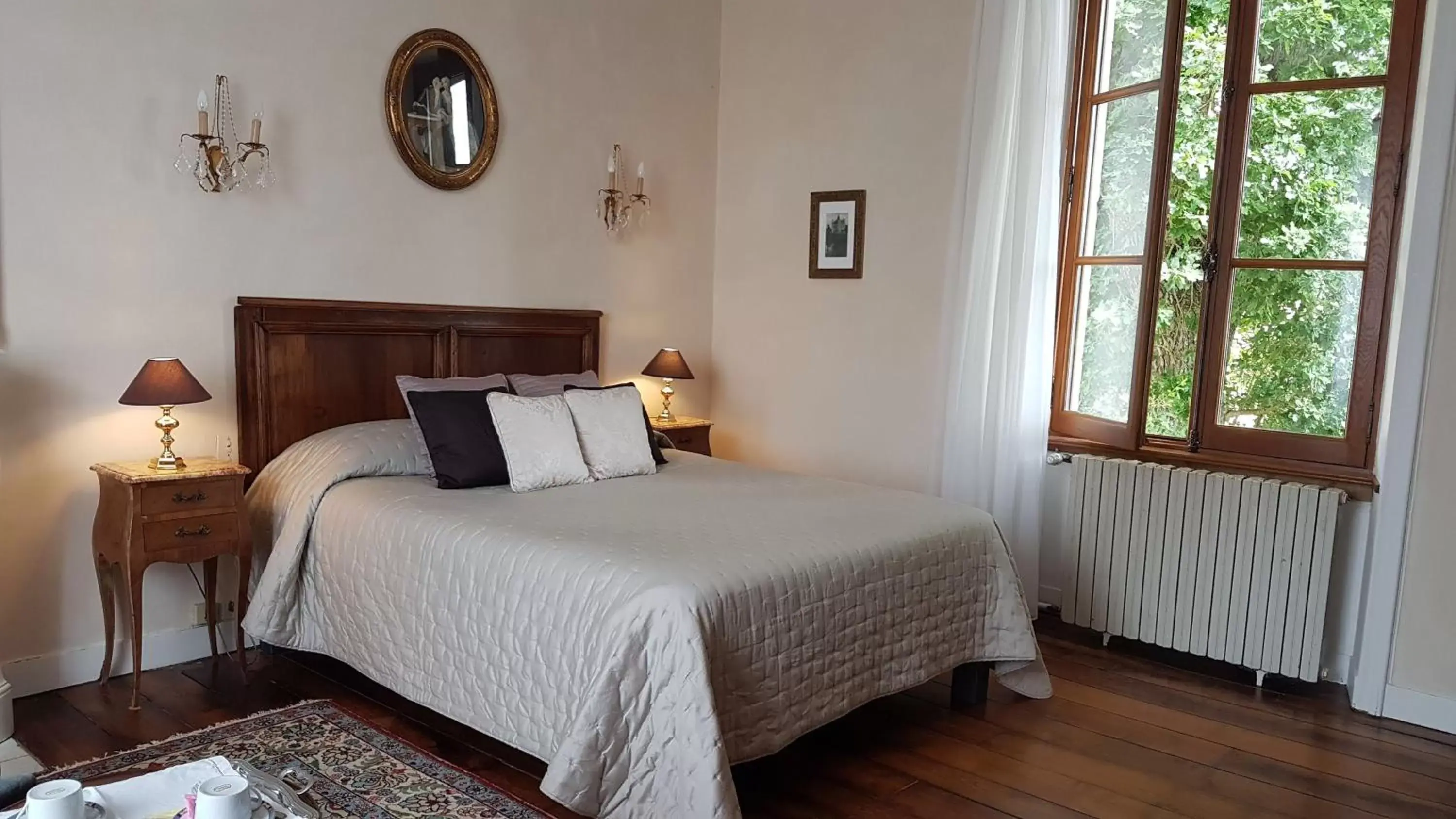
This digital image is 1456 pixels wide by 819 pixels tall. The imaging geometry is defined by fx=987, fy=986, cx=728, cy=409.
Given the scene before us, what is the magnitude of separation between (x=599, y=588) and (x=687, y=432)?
2.32 metres

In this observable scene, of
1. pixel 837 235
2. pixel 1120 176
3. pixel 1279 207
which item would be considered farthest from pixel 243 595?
pixel 1279 207

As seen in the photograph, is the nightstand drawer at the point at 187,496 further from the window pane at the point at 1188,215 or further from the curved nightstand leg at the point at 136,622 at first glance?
the window pane at the point at 1188,215

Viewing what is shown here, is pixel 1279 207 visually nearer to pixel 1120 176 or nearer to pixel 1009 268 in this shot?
pixel 1120 176

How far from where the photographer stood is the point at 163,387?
113 inches

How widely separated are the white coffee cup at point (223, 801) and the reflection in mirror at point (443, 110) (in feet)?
9.27

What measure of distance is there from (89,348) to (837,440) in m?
3.00

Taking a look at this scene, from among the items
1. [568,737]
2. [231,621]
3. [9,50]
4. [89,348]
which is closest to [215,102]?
[9,50]

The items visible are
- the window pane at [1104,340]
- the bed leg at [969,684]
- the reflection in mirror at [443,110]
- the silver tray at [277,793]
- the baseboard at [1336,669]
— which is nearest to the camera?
the silver tray at [277,793]

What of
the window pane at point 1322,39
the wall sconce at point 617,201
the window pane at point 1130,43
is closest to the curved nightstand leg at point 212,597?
the wall sconce at point 617,201

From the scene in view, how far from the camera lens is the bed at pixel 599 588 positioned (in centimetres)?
219

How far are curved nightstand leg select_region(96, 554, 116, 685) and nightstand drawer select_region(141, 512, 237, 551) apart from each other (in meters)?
0.23

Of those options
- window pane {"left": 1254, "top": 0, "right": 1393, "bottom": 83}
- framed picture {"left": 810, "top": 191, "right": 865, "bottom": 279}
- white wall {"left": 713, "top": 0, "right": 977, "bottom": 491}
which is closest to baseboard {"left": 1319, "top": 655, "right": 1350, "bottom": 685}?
white wall {"left": 713, "top": 0, "right": 977, "bottom": 491}

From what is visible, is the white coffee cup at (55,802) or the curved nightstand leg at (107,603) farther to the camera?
the curved nightstand leg at (107,603)

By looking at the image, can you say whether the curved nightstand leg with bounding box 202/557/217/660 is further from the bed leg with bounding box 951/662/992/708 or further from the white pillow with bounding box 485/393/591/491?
the bed leg with bounding box 951/662/992/708
